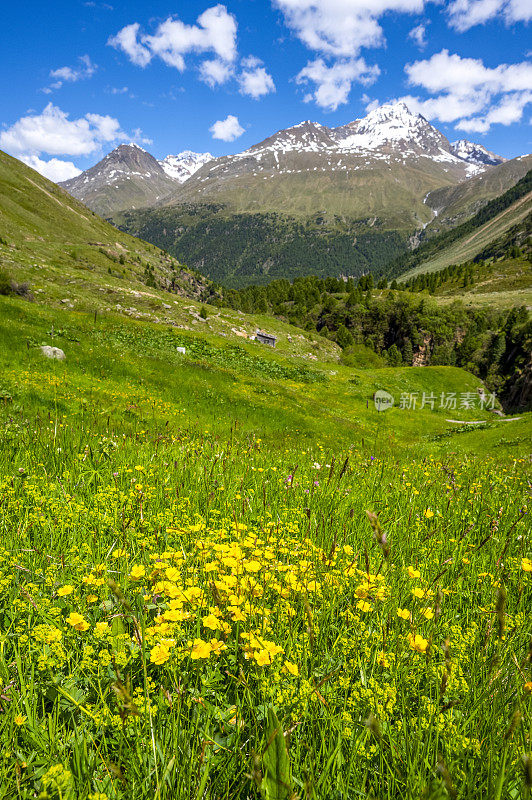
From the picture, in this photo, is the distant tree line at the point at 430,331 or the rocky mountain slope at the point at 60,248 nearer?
the rocky mountain slope at the point at 60,248

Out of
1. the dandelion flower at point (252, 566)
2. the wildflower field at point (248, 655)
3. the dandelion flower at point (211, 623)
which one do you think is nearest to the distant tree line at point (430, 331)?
the wildflower field at point (248, 655)

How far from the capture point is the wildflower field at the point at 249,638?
5.32ft

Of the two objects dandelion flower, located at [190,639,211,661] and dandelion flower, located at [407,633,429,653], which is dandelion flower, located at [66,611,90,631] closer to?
dandelion flower, located at [190,639,211,661]

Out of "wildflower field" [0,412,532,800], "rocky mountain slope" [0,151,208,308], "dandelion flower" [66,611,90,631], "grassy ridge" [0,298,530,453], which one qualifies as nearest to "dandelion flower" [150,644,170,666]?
"wildflower field" [0,412,532,800]

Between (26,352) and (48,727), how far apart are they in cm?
1804

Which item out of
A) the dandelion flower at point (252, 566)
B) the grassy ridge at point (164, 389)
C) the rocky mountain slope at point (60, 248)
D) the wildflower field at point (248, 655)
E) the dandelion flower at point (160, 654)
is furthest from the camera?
the rocky mountain slope at point (60, 248)

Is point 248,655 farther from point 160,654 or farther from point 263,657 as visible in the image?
point 160,654

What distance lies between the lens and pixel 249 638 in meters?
2.26

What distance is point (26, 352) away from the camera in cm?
1656

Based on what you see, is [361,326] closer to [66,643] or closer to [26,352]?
[26,352]

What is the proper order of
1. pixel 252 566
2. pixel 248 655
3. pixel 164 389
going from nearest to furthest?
pixel 248 655 < pixel 252 566 < pixel 164 389

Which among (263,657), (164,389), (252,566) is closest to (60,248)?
(164,389)

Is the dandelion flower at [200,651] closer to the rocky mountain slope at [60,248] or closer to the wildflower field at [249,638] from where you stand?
the wildflower field at [249,638]

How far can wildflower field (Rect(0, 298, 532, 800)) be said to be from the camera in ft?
5.32
